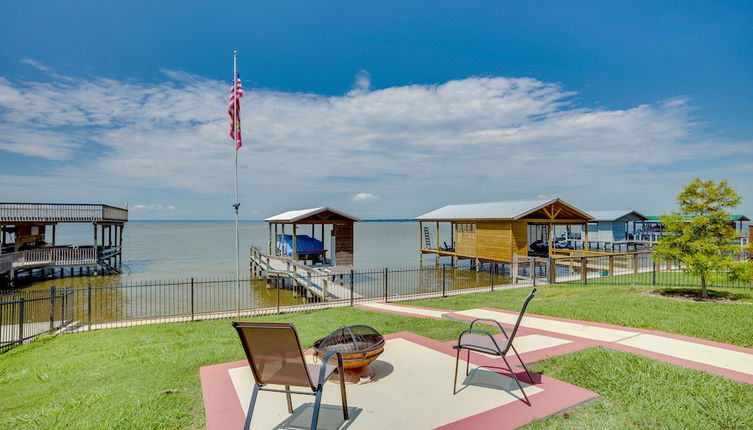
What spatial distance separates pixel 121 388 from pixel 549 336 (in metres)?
6.70

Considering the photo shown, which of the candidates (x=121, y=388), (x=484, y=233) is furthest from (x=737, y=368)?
(x=484, y=233)

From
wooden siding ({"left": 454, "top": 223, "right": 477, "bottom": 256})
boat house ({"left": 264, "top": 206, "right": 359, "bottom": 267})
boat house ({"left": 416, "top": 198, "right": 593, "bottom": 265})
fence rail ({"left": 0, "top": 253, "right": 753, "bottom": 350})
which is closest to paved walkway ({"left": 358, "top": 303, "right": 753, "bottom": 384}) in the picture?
fence rail ({"left": 0, "top": 253, "right": 753, "bottom": 350})

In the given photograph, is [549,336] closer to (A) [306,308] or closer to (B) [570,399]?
(B) [570,399]

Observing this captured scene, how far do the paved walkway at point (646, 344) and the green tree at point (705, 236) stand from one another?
4685 millimetres

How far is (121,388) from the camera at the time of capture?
5156mm

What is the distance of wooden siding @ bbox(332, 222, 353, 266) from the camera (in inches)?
1003

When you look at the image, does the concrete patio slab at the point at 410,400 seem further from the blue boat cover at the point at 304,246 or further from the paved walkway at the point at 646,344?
the blue boat cover at the point at 304,246

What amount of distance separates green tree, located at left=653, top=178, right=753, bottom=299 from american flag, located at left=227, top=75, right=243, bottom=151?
13.1 meters

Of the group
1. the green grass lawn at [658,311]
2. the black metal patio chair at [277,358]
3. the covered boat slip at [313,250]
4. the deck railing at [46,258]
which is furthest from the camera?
the deck railing at [46,258]

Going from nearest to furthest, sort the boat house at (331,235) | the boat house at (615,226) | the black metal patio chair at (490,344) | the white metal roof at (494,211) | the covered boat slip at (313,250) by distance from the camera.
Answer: the black metal patio chair at (490,344) → the covered boat slip at (313,250) → the boat house at (331,235) → the white metal roof at (494,211) → the boat house at (615,226)

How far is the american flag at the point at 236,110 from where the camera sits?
13016 millimetres

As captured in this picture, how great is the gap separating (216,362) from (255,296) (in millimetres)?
17594

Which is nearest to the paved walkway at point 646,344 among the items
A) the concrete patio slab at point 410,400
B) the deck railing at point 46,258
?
the concrete patio slab at point 410,400

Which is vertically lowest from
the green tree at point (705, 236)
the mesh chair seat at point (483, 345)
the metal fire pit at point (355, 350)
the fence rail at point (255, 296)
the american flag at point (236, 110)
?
the fence rail at point (255, 296)
